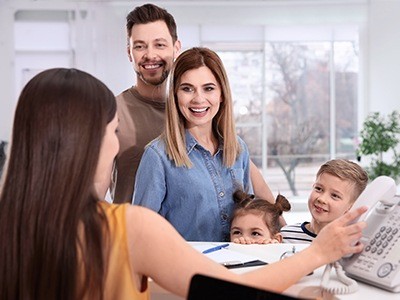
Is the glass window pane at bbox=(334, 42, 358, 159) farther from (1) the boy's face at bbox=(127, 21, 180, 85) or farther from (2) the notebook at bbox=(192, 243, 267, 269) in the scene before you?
(2) the notebook at bbox=(192, 243, 267, 269)

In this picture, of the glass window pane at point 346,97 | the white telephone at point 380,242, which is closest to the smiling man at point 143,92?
the white telephone at point 380,242

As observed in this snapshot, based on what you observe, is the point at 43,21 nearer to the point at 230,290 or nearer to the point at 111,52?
the point at 111,52

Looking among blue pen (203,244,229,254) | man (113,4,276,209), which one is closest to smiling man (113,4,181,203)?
man (113,4,276,209)

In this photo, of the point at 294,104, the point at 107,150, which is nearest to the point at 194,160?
the point at 107,150

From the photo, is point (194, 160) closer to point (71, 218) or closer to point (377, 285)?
point (377, 285)

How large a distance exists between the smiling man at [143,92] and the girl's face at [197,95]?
1.55 feet

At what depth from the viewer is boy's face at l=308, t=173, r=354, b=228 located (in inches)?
93.4

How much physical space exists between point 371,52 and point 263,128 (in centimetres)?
169

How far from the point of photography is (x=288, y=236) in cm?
240

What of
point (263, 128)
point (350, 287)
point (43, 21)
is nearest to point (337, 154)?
point (263, 128)

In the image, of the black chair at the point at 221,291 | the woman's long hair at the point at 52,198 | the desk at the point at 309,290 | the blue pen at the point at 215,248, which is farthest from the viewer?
the blue pen at the point at 215,248

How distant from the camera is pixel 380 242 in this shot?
4.77 feet

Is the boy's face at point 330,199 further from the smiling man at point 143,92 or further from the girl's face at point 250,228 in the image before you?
the smiling man at point 143,92

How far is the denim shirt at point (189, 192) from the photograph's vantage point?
230 centimetres
